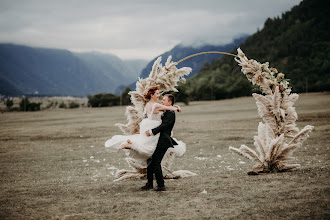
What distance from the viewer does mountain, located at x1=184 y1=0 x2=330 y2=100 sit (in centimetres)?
9591

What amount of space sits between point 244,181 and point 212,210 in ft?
9.02

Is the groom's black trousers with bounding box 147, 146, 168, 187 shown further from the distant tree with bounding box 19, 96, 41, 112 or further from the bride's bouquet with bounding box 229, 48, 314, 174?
the distant tree with bounding box 19, 96, 41, 112

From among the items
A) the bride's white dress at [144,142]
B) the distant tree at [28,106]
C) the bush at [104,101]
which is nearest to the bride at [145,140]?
the bride's white dress at [144,142]

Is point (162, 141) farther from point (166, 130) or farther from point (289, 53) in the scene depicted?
point (289, 53)

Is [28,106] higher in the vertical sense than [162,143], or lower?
lower

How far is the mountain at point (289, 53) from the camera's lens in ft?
315

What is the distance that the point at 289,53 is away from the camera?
146500 millimetres

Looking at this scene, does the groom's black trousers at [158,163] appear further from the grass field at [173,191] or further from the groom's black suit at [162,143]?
the grass field at [173,191]

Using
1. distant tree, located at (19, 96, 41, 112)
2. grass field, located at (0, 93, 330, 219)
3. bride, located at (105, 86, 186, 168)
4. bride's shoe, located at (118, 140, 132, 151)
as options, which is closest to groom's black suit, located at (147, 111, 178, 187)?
bride, located at (105, 86, 186, 168)

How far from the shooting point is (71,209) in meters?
7.50

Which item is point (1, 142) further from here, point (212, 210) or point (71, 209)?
point (212, 210)

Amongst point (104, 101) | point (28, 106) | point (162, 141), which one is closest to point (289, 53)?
point (104, 101)

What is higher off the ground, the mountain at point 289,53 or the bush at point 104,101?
the mountain at point 289,53

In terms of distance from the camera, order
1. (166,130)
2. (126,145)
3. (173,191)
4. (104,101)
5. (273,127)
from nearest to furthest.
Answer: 1. (173,191)
2. (126,145)
3. (166,130)
4. (273,127)
5. (104,101)
